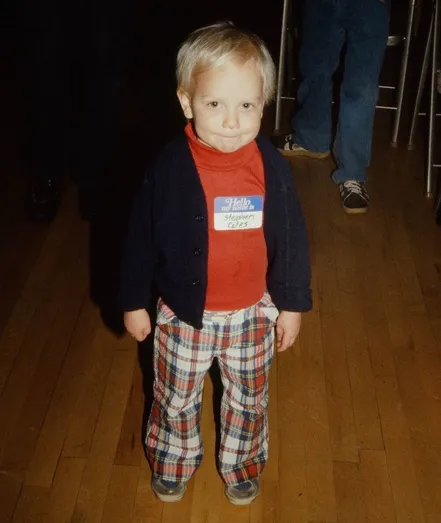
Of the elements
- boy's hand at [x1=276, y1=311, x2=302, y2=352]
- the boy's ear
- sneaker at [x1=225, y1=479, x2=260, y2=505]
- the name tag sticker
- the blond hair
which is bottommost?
sneaker at [x1=225, y1=479, x2=260, y2=505]

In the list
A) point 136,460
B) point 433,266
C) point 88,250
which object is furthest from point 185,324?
point 433,266

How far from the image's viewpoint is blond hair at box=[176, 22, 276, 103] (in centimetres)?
109

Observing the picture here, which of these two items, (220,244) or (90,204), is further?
(90,204)

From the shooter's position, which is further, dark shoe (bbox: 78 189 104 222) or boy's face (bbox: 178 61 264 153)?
dark shoe (bbox: 78 189 104 222)

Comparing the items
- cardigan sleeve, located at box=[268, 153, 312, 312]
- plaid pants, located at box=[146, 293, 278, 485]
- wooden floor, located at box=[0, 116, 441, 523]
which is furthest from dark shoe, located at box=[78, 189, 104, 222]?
cardigan sleeve, located at box=[268, 153, 312, 312]

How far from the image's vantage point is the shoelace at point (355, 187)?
2.69 metres

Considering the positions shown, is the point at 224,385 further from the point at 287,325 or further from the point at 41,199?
the point at 41,199

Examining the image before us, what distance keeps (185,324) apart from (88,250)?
3.96ft

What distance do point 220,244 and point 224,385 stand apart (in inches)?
15.3

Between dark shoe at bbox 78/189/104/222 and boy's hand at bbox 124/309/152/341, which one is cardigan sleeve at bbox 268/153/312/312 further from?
dark shoe at bbox 78/189/104/222

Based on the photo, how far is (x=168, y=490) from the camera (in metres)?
1.55

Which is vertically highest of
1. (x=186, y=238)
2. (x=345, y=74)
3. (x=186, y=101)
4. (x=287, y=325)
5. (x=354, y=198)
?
(x=186, y=101)

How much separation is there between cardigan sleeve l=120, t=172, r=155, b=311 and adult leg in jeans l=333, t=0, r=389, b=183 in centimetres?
159

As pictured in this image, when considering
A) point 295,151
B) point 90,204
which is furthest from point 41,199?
point 295,151
